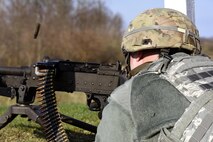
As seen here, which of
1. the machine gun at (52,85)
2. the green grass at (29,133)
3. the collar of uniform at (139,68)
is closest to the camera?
the collar of uniform at (139,68)

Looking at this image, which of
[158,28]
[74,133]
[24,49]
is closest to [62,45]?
[24,49]

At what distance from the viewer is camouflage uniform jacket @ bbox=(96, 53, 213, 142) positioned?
2.36 metres

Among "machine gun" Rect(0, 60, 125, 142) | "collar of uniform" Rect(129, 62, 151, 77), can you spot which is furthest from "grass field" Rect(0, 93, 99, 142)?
"collar of uniform" Rect(129, 62, 151, 77)

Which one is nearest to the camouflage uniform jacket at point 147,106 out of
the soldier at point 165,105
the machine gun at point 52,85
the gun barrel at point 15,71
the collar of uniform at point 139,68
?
the soldier at point 165,105

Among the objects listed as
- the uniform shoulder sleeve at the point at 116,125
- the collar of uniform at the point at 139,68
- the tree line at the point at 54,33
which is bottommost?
the tree line at the point at 54,33

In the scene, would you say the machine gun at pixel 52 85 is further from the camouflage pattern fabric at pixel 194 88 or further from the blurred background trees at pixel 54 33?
the blurred background trees at pixel 54 33

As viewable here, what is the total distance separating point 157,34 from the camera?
2.97 metres

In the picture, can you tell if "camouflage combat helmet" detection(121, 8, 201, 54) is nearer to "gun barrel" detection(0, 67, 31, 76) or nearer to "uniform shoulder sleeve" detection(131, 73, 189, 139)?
"uniform shoulder sleeve" detection(131, 73, 189, 139)

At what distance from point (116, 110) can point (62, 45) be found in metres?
36.1

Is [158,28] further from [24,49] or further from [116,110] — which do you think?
[24,49]

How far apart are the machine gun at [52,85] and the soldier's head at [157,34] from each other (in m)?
2.18

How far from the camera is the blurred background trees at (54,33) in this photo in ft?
124

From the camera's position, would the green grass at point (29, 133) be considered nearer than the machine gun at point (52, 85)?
No

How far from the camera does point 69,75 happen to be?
549 centimetres
